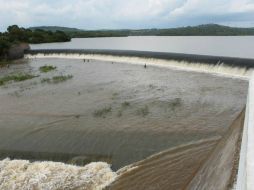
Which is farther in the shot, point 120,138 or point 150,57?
point 150,57

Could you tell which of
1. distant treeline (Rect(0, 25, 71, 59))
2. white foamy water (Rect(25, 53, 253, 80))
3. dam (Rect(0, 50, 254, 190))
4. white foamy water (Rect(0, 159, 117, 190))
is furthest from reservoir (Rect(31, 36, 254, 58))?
white foamy water (Rect(0, 159, 117, 190))

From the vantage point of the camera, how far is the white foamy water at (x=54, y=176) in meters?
7.66

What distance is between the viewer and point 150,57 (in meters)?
30.2

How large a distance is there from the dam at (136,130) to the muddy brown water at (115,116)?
1.4 inches

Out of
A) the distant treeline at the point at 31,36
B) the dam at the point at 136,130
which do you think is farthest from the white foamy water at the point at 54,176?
the distant treeline at the point at 31,36

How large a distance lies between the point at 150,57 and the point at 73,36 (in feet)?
297

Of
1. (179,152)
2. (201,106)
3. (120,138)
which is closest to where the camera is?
(179,152)

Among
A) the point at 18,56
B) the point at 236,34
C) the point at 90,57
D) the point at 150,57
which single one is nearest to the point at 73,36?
the point at 236,34

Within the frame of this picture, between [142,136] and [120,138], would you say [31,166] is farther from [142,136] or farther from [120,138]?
[142,136]

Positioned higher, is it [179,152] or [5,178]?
[179,152]

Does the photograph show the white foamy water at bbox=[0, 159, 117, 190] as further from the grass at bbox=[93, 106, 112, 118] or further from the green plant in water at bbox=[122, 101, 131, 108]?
the green plant in water at bbox=[122, 101, 131, 108]

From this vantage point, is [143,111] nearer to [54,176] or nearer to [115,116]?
[115,116]

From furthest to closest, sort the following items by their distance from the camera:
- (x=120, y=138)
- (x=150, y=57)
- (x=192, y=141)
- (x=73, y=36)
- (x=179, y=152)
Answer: (x=73, y=36)
(x=150, y=57)
(x=120, y=138)
(x=192, y=141)
(x=179, y=152)

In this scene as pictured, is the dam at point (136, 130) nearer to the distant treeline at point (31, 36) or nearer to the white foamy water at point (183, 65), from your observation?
the white foamy water at point (183, 65)
